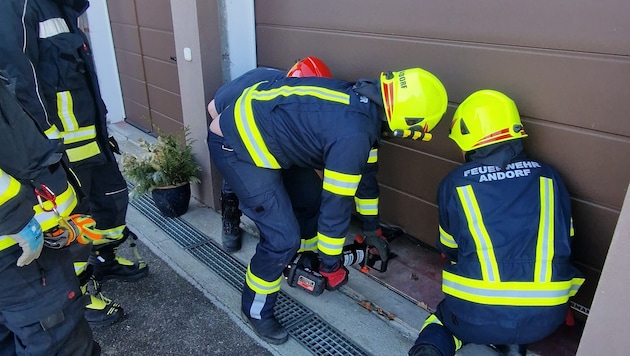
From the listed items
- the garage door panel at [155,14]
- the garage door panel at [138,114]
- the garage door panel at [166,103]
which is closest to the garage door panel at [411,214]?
the garage door panel at [166,103]

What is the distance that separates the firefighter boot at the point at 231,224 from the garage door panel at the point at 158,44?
240cm

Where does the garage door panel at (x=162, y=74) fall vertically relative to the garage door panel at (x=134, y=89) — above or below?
above

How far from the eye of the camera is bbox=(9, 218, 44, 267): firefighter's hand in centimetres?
189

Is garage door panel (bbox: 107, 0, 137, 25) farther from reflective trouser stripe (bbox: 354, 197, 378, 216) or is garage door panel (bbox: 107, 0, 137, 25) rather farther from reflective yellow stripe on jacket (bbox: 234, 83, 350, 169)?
reflective trouser stripe (bbox: 354, 197, 378, 216)

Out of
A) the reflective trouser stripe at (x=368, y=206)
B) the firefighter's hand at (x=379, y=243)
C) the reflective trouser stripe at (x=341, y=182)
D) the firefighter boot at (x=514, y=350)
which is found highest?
the reflective trouser stripe at (x=341, y=182)

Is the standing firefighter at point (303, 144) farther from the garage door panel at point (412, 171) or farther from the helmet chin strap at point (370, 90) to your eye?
the garage door panel at point (412, 171)

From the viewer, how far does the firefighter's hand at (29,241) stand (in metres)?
1.89

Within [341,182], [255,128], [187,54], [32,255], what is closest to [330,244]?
[341,182]

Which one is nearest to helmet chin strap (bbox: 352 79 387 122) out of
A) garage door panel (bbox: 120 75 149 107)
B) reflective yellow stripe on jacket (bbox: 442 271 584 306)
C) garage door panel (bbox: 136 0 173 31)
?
reflective yellow stripe on jacket (bbox: 442 271 584 306)

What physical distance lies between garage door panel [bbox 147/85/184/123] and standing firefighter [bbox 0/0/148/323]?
8.12 ft

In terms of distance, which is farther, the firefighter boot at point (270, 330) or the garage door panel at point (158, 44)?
the garage door panel at point (158, 44)

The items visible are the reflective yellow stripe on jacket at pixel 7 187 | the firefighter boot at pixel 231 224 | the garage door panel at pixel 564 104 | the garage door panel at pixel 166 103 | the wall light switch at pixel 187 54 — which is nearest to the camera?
the reflective yellow stripe on jacket at pixel 7 187

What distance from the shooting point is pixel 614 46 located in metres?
2.37

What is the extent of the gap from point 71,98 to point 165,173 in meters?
1.44
